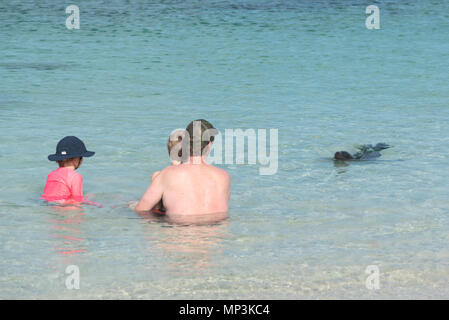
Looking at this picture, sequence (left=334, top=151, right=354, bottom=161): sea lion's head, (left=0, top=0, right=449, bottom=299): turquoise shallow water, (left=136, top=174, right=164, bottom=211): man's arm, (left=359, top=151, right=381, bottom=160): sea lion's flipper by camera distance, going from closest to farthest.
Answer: (left=0, top=0, right=449, bottom=299): turquoise shallow water, (left=136, top=174, right=164, bottom=211): man's arm, (left=334, top=151, right=354, bottom=161): sea lion's head, (left=359, top=151, right=381, bottom=160): sea lion's flipper

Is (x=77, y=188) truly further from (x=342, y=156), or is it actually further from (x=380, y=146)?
(x=380, y=146)

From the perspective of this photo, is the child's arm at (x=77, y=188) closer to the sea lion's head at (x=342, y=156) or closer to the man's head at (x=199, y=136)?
the man's head at (x=199, y=136)

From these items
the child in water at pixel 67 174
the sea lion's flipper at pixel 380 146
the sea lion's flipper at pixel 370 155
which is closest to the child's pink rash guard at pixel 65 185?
the child in water at pixel 67 174

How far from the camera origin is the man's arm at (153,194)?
6.36 meters

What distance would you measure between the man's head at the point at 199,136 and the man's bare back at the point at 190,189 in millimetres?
135

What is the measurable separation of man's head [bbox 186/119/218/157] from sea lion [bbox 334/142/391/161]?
3316 mm

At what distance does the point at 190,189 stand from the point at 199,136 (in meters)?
0.43

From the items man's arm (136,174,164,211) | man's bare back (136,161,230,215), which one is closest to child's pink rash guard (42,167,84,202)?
man's arm (136,174,164,211)

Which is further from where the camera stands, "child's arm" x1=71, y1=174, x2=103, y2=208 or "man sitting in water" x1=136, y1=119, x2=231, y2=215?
"child's arm" x1=71, y1=174, x2=103, y2=208

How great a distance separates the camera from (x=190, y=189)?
6.30 meters

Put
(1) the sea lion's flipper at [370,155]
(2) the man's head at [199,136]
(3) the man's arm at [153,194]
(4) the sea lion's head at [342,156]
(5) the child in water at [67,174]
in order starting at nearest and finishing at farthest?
(2) the man's head at [199,136]
(3) the man's arm at [153,194]
(5) the child in water at [67,174]
(4) the sea lion's head at [342,156]
(1) the sea lion's flipper at [370,155]

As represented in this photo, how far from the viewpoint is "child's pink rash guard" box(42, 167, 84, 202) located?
6.88 metres

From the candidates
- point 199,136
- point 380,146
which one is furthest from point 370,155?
point 199,136

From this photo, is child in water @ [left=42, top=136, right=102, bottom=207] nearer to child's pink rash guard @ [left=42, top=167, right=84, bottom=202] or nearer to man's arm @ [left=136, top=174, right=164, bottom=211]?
child's pink rash guard @ [left=42, top=167, right=84, bottom=202]
